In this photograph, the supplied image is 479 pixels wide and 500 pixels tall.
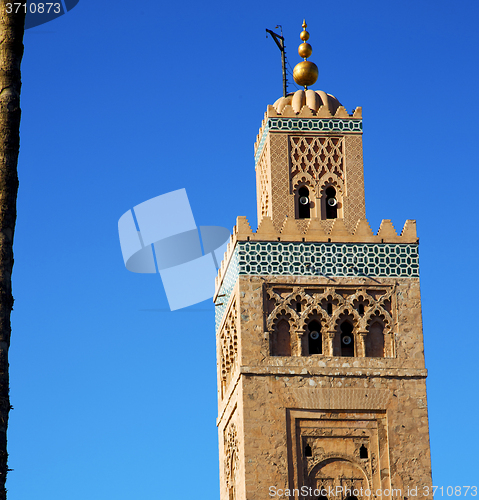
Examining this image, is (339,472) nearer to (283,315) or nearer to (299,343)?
(299,343)

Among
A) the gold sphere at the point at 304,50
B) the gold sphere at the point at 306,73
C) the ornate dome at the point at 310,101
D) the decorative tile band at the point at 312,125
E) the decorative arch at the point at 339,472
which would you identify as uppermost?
the gold sphere at the point at 304,50

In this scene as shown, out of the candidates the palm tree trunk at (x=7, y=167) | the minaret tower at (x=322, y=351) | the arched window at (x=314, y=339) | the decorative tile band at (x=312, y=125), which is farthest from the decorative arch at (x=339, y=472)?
the palm tree trunk at (x=7, y=167)

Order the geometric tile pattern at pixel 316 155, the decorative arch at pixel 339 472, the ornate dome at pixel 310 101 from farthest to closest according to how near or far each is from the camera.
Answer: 1. the ornate dome at pixel 310 101
2. the geometric tile pattern at pixel 316 155
3. the decorative arch at pixel 339 472

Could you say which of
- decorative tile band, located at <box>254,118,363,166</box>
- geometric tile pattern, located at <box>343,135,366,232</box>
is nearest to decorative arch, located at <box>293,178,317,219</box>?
geometric tile pattern, located at <box>343,135,366,232</box>

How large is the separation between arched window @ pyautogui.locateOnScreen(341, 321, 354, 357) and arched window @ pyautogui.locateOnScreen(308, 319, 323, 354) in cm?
36

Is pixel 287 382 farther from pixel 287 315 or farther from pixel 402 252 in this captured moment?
pixel 402 252

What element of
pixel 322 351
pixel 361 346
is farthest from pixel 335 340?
pixel 361 346

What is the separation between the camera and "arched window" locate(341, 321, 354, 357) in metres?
19.0

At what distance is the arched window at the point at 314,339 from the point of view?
62.3 ft

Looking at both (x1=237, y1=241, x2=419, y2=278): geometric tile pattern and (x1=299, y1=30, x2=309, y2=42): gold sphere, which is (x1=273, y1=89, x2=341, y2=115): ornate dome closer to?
(x1=299, y1=30, x2=309, y2=42): gold sphere

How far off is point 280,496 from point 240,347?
2.40 m

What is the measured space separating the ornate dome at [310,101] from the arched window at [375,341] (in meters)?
3.99

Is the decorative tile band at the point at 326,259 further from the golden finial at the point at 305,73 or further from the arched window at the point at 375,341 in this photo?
the golden finial at the point at 305,73

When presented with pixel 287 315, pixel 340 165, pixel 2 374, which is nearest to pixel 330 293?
pixel 287 315
